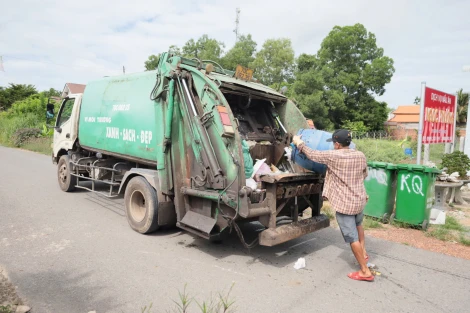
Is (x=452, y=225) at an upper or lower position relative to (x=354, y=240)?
lower

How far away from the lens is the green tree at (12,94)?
41.4m

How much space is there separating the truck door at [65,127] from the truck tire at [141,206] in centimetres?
301

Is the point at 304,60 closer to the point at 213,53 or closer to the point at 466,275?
Answer: the point at 213,53

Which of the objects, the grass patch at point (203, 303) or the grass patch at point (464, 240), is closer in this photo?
the grass patch at point (203, 303)

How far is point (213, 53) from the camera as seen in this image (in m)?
34.9

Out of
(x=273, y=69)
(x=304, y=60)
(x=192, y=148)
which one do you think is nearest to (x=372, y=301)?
(x=192, y=148)

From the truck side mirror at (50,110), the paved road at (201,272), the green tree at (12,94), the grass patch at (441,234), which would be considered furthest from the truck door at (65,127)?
the green tree at (12,94)

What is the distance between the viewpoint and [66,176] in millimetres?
7703

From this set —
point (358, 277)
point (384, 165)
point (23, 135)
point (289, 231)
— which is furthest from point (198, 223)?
point (23, 135)

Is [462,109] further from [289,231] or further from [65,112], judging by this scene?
[289,231]

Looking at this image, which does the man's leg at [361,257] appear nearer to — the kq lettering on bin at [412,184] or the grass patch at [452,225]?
the kq lettering on bin at [412,184]

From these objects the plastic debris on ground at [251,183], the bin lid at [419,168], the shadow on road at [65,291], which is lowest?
the shadow on road at [65,291]

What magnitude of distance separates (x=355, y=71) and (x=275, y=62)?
8017 millimetres

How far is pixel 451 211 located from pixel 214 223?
18.5 ft
